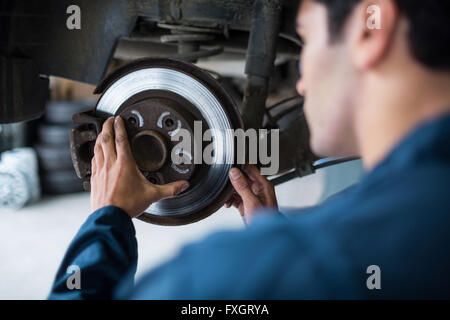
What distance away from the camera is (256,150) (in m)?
0.93

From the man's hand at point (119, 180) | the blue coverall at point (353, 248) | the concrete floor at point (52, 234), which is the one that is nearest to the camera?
the blue coverall at point (353, 248)

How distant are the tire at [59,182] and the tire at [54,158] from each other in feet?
0.11

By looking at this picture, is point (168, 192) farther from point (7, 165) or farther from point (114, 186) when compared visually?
point (7, 165)

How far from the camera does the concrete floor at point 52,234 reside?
6.08ft

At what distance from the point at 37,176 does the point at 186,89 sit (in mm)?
2153

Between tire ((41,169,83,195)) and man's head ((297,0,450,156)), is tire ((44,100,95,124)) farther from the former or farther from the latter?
man's head ((297,0,450,156))

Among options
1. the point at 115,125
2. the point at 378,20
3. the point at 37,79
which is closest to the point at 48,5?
the point at 37,79

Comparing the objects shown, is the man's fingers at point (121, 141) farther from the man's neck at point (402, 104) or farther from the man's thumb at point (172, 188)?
the man's neck at point (402, 104)

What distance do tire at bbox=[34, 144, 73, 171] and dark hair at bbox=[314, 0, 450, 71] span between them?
2660mm

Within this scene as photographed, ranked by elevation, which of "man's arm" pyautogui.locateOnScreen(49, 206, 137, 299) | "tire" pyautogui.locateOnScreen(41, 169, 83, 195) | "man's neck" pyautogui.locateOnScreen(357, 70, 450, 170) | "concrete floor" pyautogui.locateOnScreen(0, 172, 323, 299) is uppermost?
"man's neck" pyautogui.locateOnScreen(357, 70, 450, 170)

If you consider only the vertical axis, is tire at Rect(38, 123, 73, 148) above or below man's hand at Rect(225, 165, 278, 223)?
below

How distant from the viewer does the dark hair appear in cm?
35

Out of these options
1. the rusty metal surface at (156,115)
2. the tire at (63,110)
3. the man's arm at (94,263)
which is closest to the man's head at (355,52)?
the man's arm at (94,263)

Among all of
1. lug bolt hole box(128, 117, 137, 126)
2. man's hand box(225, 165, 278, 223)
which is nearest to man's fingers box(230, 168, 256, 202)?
man's hand box(225, 165, 278, 223)
